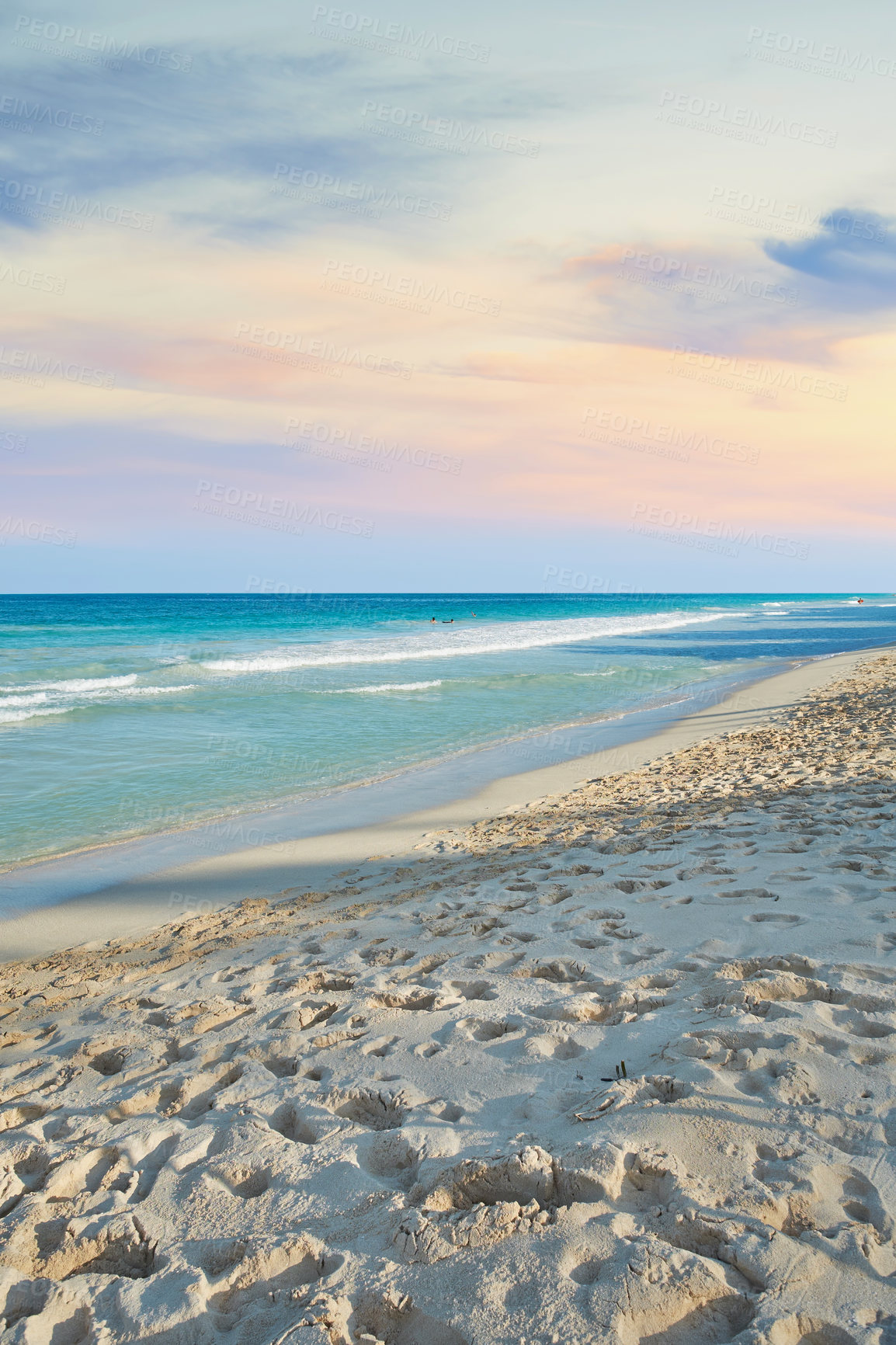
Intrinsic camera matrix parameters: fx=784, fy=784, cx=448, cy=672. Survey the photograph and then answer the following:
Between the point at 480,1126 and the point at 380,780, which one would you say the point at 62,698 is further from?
the point at 480,1126

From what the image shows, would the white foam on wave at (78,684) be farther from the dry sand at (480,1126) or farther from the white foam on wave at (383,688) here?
the dry sand at (480,1126)

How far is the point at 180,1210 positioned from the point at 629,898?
11.8ft

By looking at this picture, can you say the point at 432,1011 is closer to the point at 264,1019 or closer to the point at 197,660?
the point at 264,1019

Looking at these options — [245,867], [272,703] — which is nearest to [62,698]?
[272,703]

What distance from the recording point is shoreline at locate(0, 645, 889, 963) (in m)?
6.68

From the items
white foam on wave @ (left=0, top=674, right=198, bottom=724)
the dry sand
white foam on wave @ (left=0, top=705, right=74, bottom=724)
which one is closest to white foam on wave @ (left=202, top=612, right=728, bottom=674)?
white foam on wave @ (left=0, top=674, right=198, bottom=724)

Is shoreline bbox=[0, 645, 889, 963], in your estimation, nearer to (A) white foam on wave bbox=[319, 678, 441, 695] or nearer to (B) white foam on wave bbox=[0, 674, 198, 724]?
(A) white foam on wave bbox=[319, 678, 441, 695]

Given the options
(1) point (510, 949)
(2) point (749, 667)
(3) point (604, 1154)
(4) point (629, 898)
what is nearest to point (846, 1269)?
(3) point (604, 1154)

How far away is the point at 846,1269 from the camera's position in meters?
2.26

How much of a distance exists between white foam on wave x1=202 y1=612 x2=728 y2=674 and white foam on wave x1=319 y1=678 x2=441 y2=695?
6.12 m

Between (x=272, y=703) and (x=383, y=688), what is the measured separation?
11.4 feet

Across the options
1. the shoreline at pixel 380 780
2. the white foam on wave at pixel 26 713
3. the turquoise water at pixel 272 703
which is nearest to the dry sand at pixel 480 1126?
the shoreline at pixel 380 780

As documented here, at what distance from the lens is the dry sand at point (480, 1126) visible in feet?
7.53

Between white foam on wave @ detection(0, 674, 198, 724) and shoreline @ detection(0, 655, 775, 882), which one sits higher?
white foam on wave @ detection(0, 674, 198, 724)
